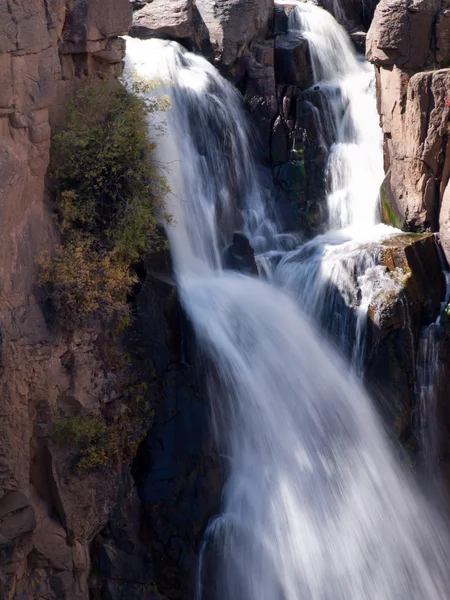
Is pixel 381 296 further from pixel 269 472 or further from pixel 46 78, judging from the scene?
pixel 46 78

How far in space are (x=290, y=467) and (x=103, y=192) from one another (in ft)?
14.4

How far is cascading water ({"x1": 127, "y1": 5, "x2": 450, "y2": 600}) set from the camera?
10.5m

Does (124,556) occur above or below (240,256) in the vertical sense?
below

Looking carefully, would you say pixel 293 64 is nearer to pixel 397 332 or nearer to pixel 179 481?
pixel 397 332

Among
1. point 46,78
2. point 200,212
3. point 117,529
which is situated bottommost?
point 117,529

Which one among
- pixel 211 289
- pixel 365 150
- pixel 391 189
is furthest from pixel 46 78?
pixel 365 150

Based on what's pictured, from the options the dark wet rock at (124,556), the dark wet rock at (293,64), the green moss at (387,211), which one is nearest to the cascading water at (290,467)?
the dark wet rock at (124,556)

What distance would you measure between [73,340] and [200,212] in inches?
170

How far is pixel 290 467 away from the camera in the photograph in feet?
36.5

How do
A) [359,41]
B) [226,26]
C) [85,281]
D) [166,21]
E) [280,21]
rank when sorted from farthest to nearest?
[359,41]
[280,21]
[226,26]
[166,21]
[85,281]

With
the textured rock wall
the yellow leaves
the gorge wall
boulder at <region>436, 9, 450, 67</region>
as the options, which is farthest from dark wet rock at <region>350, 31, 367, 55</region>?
the yellow leaves

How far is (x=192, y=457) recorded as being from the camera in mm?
10625

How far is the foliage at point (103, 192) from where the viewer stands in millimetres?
10148

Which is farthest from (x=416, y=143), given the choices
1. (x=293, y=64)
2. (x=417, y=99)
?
(x=293, y=64)
